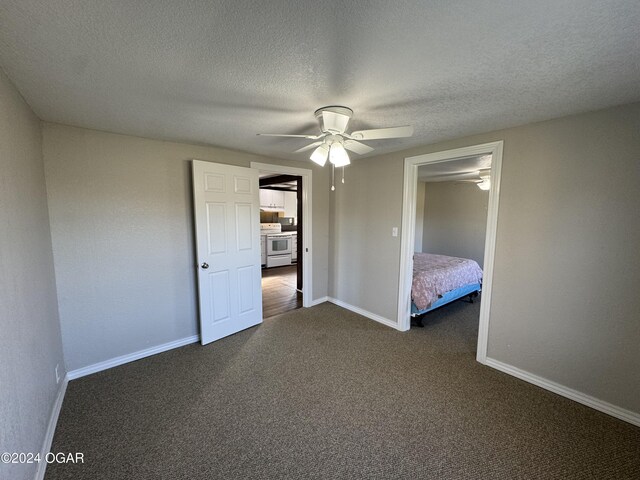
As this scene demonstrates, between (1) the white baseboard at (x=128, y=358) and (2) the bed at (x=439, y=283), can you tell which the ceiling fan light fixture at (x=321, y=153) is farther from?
(1) the white baseboard at (x=128, y=358)

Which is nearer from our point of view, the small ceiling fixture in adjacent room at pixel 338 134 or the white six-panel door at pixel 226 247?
the small ceiling fixture in adjacent room at pixel 338 134

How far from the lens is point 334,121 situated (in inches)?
73.2

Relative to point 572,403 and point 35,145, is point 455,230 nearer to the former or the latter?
point 572,403

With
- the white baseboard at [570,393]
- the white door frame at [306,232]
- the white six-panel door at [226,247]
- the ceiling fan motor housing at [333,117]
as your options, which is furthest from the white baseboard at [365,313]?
the ceiling fan motor housing at [333,117]

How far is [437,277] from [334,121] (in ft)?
8.73

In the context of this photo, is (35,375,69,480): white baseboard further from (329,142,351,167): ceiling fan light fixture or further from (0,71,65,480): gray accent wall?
(329,142,351,167): ceiling fan light fixture

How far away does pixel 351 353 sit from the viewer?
9.37 ft

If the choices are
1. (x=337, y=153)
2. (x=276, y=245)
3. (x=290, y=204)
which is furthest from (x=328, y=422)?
(x=290, y=204)

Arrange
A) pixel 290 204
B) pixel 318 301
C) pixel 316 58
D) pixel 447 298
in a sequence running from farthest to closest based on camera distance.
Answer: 1. pixel 290 204
2. pixel 318 301
3. pixel 447 298
4. pixel 316 58

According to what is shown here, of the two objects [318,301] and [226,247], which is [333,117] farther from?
[318,301]

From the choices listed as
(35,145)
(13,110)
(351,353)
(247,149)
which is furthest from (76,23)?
(351,353)

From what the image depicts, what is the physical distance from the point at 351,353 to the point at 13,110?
3.14 metres

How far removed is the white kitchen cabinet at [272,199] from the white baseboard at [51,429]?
5.77 meters

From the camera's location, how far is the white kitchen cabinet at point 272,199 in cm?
759
